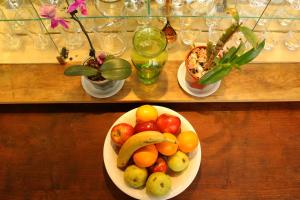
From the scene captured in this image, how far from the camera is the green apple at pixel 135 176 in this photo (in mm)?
559

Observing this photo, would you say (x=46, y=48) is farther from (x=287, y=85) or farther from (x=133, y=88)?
(x=287, y=85)

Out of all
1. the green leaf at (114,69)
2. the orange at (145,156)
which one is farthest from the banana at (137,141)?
the green leaf at (114,69)

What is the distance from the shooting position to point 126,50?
0.78 metres

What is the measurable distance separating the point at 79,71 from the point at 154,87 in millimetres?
193

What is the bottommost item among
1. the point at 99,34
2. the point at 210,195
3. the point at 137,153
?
the point at 210,195

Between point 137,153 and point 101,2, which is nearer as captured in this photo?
point 137,153

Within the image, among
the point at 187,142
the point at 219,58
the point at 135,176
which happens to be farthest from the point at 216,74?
the point at 135,176

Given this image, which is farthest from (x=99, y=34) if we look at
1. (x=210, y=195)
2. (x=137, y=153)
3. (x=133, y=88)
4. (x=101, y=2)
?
(x=210, y=195)

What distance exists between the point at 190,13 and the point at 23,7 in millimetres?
433

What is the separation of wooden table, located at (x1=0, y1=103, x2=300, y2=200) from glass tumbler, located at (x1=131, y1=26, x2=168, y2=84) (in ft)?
0.38

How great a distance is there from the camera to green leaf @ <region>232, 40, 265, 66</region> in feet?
1.82

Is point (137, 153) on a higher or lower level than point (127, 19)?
lower

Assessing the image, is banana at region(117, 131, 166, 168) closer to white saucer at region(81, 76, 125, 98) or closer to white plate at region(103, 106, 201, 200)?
white plate at region(103, 106, 201, 200)

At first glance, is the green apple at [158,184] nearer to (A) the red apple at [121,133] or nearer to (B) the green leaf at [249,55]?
(A) the red apple at [121,133]
